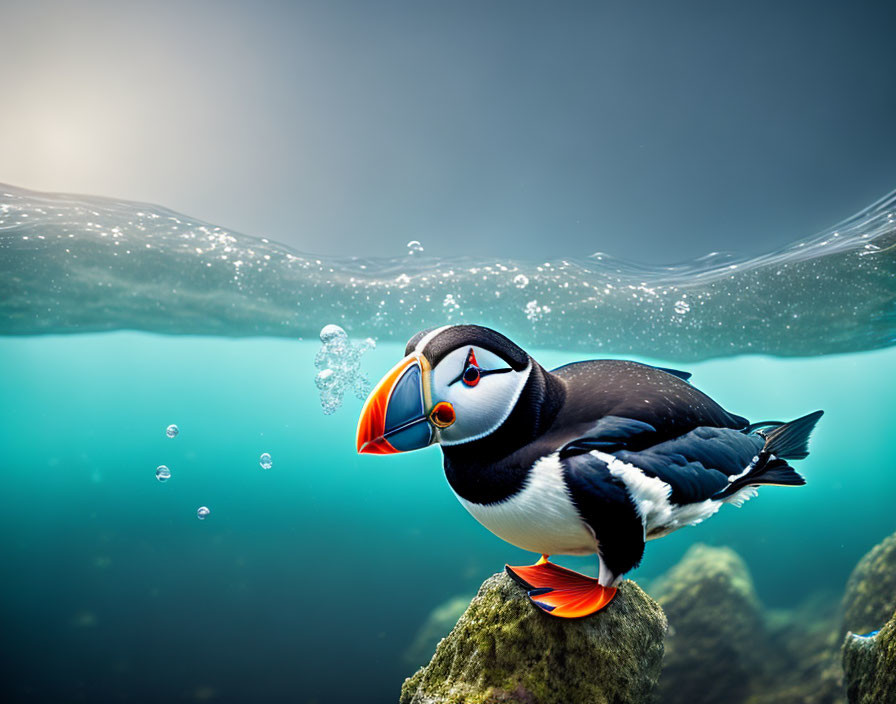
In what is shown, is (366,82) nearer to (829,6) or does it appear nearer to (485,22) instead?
(485,22)

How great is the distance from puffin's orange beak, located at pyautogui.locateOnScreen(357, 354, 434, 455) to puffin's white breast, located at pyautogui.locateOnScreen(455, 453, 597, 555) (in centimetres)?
31

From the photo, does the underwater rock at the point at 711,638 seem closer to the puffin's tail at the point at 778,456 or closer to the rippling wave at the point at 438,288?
the rippling wave at the point at 438,288

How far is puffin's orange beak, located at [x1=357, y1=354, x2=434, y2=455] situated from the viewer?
1.17m

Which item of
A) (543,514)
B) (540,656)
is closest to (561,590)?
(540,656)

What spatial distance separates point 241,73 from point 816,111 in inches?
210

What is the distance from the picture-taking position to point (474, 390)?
1.27 m

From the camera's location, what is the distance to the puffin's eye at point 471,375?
1.26 metres

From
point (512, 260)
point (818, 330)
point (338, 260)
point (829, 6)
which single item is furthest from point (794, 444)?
point (818, 330)

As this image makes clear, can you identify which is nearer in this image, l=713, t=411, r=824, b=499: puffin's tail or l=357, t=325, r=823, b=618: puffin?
l=357, t=325, r=823, b=618: puffin

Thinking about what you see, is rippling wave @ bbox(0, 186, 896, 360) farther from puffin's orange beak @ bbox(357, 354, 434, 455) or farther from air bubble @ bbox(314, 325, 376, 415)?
puffin's orange beak @ bbox(357, 354, 434, 455)

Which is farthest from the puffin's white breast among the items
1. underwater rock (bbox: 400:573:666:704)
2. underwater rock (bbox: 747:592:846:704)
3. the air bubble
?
the air bubble

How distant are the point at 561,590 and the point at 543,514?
46 centimetres

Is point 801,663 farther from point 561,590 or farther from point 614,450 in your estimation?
point 614,450

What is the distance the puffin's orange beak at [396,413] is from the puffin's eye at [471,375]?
0.11 meters
